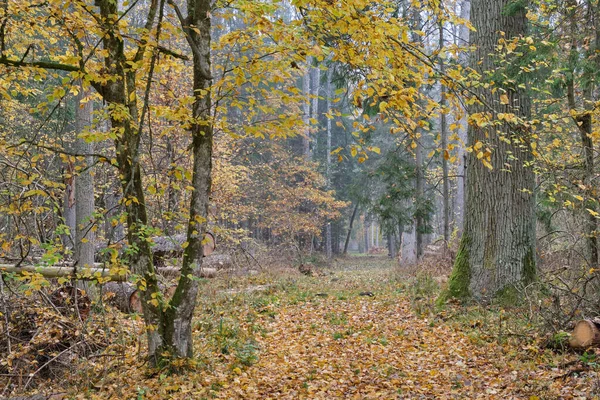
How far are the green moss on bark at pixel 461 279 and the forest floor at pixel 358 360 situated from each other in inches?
11.7

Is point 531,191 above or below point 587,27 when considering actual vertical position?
below

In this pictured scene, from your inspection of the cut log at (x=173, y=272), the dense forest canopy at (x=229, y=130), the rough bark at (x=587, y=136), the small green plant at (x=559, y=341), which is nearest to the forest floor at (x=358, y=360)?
the small green plant at (x=559, y=341)

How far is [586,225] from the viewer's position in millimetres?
7195

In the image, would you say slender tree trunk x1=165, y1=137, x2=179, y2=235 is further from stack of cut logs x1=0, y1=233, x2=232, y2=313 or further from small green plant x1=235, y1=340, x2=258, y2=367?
small green plant x1=235, y1=340, x2=258, y2=367

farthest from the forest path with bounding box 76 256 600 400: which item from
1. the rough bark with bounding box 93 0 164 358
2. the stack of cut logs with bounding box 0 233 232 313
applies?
the stack of cut logs with bounding box 0 233 232 313

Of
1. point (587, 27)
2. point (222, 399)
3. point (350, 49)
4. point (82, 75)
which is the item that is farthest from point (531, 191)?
point (82, 75)

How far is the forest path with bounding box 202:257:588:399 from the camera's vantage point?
5.38 meters

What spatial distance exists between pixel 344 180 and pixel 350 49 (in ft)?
98.4

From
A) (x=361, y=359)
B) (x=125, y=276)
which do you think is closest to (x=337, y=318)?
(x=361, y=359)

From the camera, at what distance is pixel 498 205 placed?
8523 mm

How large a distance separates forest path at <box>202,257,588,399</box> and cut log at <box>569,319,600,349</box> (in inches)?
16.8

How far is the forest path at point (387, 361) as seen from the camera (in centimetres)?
538

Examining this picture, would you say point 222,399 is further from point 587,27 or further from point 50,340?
point 587,27

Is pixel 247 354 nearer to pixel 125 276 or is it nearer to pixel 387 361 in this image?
pixel 387 361
